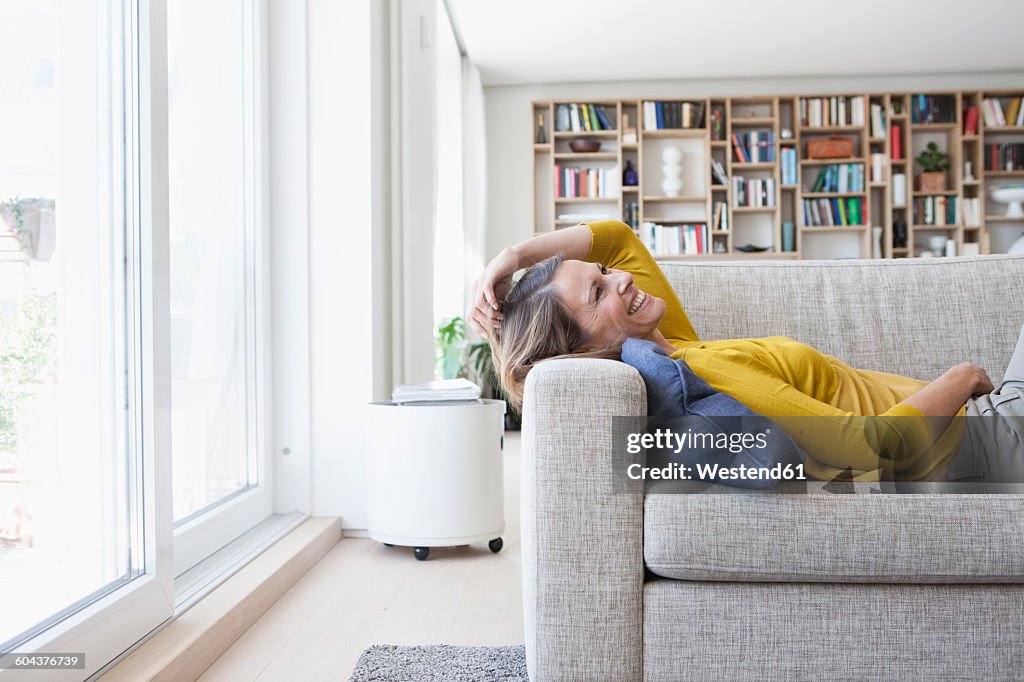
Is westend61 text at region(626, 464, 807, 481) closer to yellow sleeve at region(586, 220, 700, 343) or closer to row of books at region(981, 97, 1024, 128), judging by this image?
yellow sleeve at region(586, 220, 700, 343)

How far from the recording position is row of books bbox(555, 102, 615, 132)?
6918 mm

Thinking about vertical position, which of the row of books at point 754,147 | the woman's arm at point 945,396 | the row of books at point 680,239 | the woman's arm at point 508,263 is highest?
the row of books at point 754,147

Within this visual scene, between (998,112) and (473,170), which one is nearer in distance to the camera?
(473,170)

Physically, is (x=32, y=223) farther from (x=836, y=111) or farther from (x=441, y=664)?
(x=836, y=111)

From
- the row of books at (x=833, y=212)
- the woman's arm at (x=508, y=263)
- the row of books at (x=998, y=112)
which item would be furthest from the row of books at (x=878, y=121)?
the woman's arm at (x=508, y=263)

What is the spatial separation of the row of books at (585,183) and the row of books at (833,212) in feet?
5.17

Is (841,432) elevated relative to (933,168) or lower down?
lower down

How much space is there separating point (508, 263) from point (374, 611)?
0.91m

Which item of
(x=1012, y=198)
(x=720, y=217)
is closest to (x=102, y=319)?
(x=720, y=217)

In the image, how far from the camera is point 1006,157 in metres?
6.76

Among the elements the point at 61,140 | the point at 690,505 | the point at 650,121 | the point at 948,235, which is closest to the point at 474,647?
the point at 690,505

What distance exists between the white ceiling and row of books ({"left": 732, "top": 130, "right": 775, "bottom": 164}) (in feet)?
1.61

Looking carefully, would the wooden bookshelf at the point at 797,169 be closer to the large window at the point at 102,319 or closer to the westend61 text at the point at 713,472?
the large window at the point at 102,319

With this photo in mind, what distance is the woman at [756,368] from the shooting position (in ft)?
4.37
